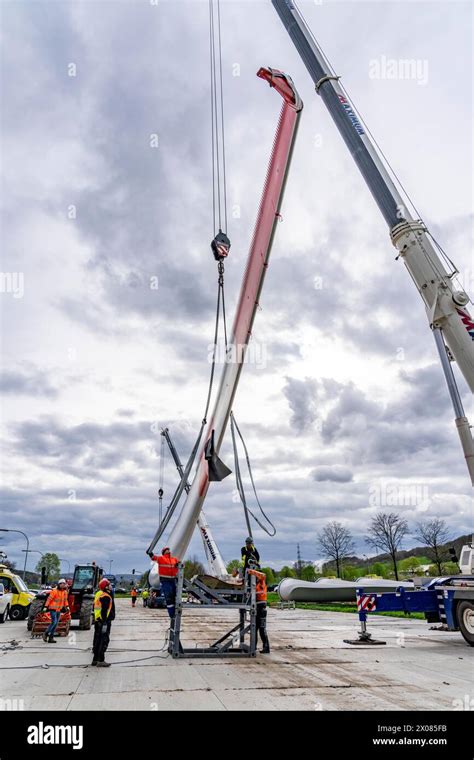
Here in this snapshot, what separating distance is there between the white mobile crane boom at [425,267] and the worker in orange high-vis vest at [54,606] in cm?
972

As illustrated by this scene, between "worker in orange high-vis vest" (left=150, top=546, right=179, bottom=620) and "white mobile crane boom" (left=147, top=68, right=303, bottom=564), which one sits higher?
"white mobile crane boom" (left=147, top=68, right=303, bottom=564)

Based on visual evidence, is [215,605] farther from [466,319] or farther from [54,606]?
[466,319]

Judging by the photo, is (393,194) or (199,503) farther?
(199,503)

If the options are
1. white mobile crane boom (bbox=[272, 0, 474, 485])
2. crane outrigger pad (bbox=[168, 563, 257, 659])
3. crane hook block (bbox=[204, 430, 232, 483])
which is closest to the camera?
white mobile crane boom (bbox=[272, 0, 474, 485])

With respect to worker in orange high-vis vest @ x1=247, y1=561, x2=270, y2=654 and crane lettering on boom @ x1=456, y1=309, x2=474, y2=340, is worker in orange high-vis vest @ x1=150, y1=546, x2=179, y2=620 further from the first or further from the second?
crane lettering on boom @ x1=456, y1=309, x2=474, y2=340

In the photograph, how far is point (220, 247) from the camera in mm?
14383

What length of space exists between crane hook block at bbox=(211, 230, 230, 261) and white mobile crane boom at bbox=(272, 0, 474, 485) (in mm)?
A: 4065

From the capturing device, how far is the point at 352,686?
7.67 metres


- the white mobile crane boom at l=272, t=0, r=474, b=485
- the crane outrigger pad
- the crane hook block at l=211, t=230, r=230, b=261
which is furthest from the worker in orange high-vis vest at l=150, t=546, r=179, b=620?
the crane hook block at l=211, t=230, r=230, b=261

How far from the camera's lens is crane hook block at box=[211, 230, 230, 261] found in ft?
47.1

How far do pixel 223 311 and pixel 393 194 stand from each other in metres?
5.36
